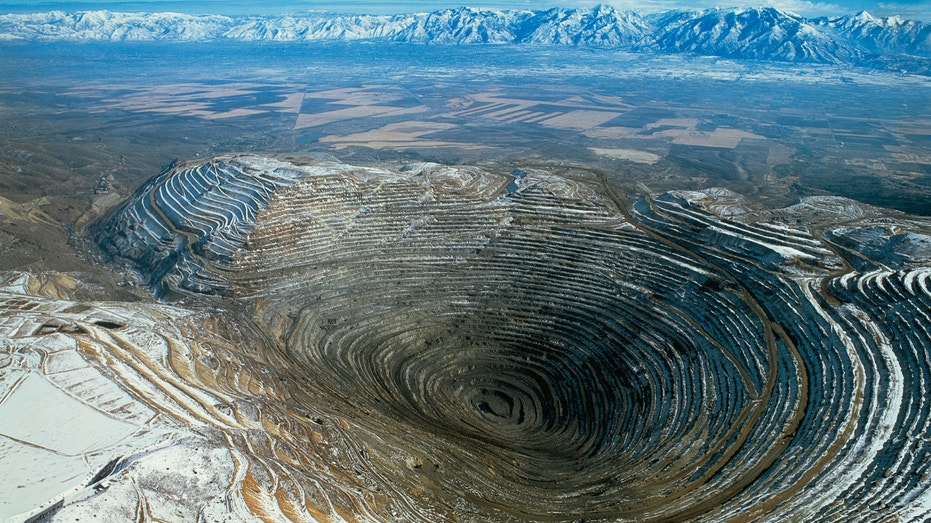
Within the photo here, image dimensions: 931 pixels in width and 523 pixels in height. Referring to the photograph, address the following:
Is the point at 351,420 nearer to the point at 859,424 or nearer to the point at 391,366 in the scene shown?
the point at 391,366

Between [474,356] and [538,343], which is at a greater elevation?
[538,343]

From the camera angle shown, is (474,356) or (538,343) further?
(538,343)

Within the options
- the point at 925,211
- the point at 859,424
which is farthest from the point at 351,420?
the point at 925,211

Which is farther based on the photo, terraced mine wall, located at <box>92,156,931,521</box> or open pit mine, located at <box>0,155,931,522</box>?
terraced mine wall, located at <box>92,156,931,521</box>

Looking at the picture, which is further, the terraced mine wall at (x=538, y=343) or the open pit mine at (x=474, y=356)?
the terraced mine wall at (x=538, y=343)
